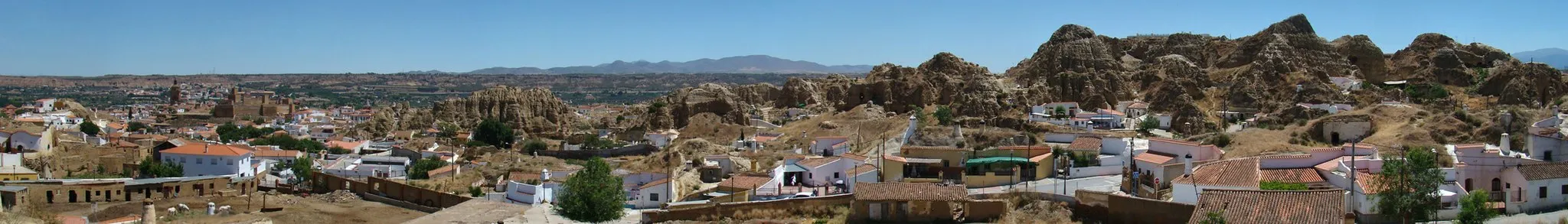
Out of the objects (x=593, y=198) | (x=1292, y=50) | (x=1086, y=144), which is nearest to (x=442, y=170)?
(x=593, y=198)

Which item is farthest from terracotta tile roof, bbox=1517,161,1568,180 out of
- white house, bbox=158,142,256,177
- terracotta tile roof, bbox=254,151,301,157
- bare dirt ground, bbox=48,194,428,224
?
terracotta tile roof, bbox=254,151,301,157

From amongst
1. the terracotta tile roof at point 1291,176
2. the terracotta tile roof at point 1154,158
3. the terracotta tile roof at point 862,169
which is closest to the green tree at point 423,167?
the terracotta tile roof at point 862,169

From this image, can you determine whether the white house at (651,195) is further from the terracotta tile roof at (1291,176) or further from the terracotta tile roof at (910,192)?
the terracotta tile roof at (1291,176)

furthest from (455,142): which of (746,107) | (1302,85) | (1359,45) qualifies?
(1359,45)

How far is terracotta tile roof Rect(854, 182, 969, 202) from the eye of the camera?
2431 centimetres

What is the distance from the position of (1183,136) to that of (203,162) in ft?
100

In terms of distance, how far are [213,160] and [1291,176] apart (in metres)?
32.2

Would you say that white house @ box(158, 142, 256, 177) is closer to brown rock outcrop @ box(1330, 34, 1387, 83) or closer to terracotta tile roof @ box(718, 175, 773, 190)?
terracotta tile roof @ box(718, 175, 773, 190)

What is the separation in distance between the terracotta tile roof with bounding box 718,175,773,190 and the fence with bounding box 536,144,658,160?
18.6m

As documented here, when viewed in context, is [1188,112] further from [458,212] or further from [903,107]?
[458,212]

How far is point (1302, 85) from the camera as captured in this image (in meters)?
45.8

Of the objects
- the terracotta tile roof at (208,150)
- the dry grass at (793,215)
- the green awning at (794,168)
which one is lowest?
the dry grass at (793,215)

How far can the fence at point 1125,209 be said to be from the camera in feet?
70.8

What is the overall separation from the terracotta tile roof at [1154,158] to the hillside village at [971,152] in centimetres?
14
